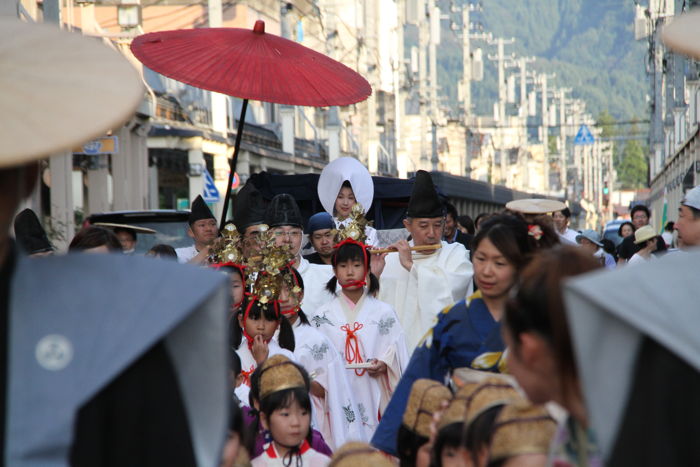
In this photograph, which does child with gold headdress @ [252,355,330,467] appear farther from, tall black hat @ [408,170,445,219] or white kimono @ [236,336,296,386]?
tall black hat @ [408,170,445,219]

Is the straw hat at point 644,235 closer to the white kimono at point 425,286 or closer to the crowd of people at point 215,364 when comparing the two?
the white kimono at point 425,286

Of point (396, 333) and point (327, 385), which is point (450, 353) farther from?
point (396, 333)

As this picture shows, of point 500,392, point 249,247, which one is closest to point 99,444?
point 500,392

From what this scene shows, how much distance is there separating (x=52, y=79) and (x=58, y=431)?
28.2 inches

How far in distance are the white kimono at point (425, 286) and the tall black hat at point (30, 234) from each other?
105 inches

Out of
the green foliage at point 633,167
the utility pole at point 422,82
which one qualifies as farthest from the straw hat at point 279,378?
the green foliage at point 633,167

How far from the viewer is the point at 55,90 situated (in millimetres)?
2514

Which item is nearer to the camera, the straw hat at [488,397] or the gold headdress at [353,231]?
the straw hat at [488,397]

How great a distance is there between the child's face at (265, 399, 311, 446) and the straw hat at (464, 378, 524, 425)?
2.29 meters

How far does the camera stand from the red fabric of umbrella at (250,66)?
8.12 m

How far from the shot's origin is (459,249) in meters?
9.41

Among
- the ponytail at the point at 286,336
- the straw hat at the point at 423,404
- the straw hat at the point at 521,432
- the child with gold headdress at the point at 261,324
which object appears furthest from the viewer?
the ponytail at the point at 286,336

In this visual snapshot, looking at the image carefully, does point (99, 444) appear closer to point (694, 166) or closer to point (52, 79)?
point (52, 79)

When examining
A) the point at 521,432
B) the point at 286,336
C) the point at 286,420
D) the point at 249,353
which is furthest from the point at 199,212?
the point at 521,432
